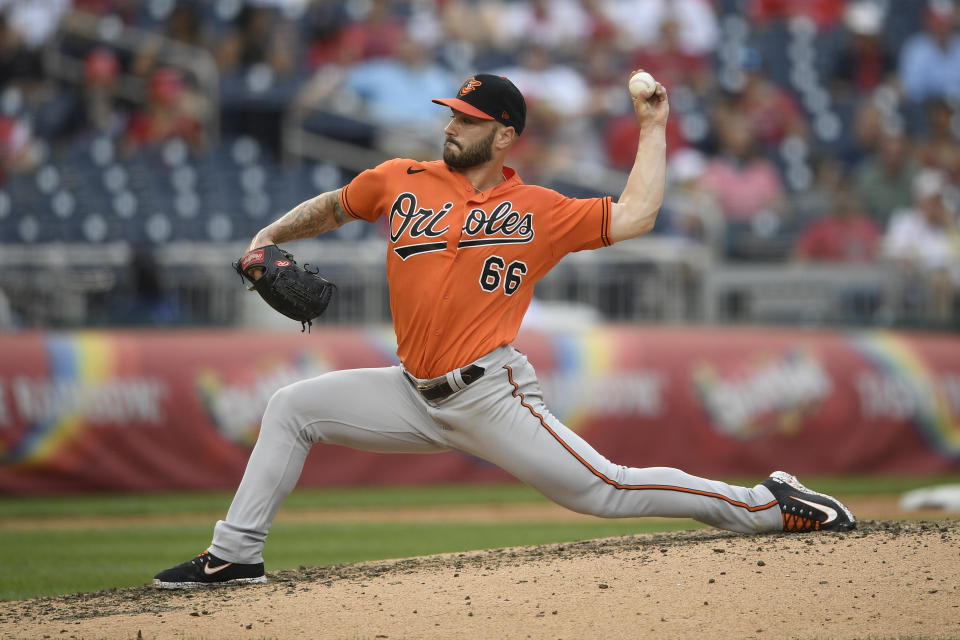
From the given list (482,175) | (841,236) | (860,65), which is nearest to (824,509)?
(482,175)

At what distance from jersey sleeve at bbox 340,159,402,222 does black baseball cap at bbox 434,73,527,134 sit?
36cm

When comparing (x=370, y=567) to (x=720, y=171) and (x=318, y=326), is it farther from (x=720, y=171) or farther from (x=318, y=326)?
(x=720, y=171)

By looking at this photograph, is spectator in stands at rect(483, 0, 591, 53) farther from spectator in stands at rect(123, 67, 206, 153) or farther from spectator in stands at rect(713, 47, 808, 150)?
spectator in stands at rect(123, 67, 206, 153)

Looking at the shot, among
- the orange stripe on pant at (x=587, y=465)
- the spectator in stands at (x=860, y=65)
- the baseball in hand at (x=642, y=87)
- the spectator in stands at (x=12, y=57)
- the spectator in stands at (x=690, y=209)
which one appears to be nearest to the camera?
the baseball in hand at (x=642, y=87)

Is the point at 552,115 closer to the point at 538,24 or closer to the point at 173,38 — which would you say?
the point at 538,24

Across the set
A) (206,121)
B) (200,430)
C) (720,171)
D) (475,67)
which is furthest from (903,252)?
(206,121)

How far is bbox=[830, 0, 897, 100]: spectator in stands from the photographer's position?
15.7m

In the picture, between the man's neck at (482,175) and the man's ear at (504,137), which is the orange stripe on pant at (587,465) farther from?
the man's ear at (504,137)

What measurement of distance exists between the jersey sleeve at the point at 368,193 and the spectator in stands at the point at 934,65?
12.1 metres

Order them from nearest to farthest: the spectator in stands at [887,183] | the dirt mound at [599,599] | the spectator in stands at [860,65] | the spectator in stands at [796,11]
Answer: the dirt mound at [599,599], the spectator in stands at [887,183], the spectator in stands at [860,65], the spectator in stands at [796,11]

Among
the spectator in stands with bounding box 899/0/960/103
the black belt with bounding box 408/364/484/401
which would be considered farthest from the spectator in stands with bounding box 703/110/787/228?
the black belt with bounding box 408/364/484/401

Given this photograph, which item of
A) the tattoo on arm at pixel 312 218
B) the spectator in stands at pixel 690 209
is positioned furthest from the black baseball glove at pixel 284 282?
the spectator in stands at pixel 690 209

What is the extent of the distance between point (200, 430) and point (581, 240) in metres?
6.20

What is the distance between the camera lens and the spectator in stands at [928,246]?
37.6 ft
